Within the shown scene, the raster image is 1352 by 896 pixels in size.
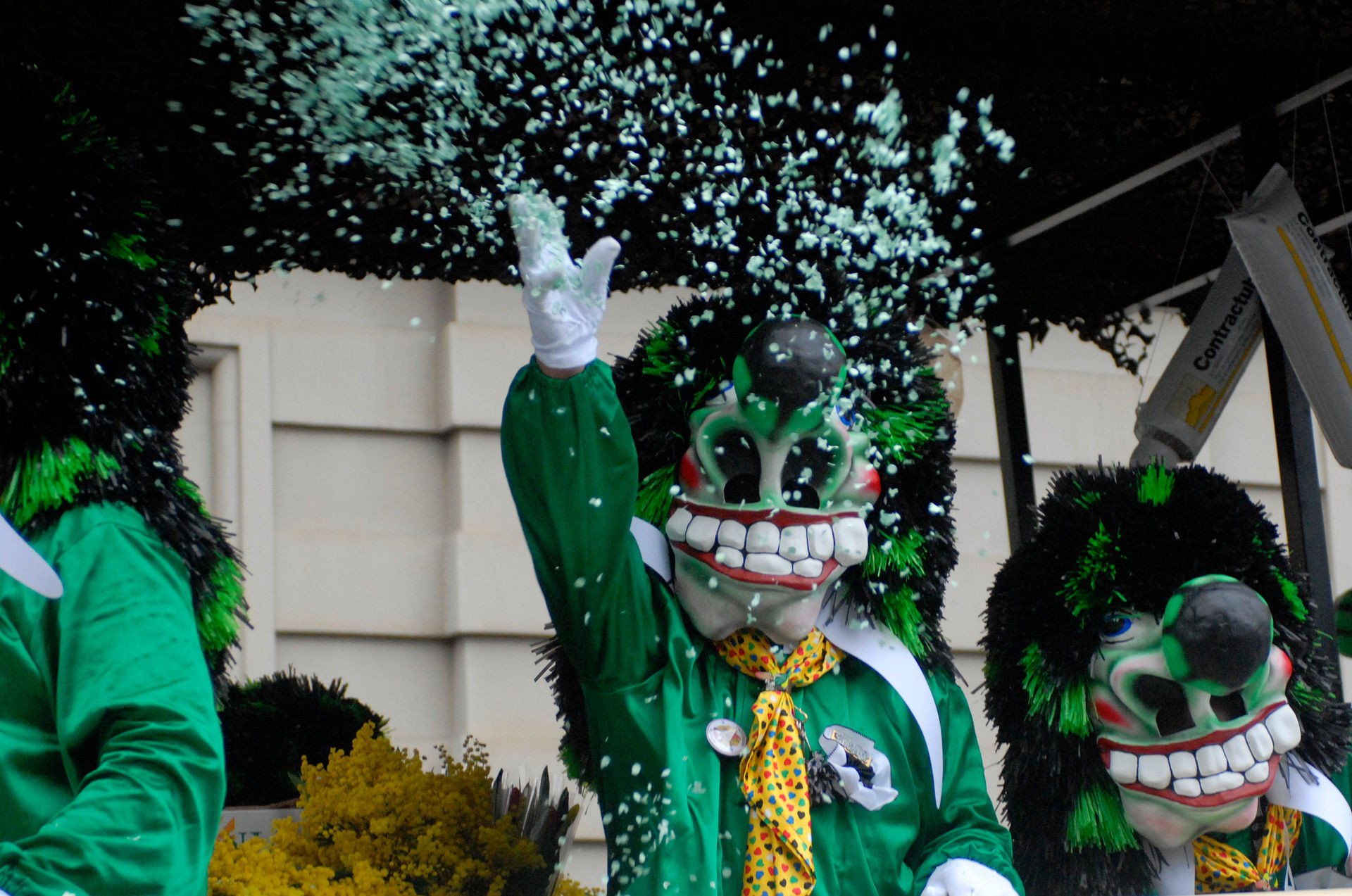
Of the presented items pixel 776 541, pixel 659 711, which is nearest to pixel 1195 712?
pixel 776 541

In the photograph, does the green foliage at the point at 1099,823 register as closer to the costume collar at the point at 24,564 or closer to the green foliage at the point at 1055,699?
the green foliage at the point at 1055,699

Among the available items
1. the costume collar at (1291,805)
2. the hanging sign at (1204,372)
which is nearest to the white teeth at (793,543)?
the costume collar at (1291,805)

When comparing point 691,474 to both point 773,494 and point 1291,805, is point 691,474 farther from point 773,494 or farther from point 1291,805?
point 1291,805

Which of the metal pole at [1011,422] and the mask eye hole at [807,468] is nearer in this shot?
the mask eye hole at [807,468]

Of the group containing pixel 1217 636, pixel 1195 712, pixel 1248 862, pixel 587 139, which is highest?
pixel 587 139

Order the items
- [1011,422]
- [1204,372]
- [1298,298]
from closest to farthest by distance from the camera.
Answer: [1298,298]
[1204,372]
[1011,422]

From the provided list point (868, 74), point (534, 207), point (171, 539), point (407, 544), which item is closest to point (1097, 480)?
point (868, 74)

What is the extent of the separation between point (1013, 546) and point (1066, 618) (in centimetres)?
64

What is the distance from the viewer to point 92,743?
1.76 meters

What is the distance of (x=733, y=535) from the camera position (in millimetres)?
2250

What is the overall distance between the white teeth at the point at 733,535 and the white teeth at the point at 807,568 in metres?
0.08

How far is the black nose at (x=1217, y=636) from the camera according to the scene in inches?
94.9

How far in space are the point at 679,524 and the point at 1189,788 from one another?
851mm

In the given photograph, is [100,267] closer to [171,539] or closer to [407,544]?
[171,539]
